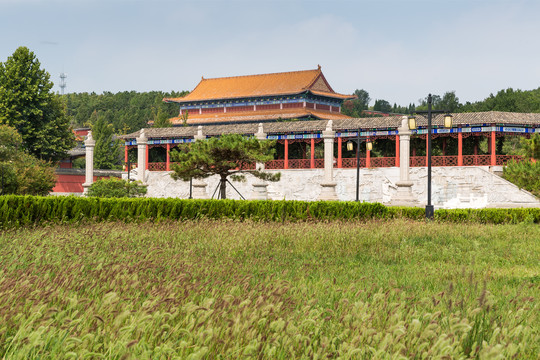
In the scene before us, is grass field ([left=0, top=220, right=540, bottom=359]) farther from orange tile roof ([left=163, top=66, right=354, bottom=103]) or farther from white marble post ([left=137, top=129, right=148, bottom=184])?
orange tile roof ([left=163, top=66, right=354, bottom=103])

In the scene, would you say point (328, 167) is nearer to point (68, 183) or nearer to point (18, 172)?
point (18, 172)

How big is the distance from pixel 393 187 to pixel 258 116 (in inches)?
785

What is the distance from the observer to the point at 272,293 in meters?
4.21

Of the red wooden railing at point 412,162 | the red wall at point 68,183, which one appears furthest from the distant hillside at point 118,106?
the red wooden railing at point 412,162

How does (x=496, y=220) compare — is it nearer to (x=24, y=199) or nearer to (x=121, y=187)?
(x=24, y=199)

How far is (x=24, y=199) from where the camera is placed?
12.6m

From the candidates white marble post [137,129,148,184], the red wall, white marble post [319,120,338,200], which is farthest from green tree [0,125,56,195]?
white marble post [319,120,338,200]

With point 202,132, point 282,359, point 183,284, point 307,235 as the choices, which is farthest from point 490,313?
→ point 202,132

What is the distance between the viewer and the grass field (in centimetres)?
299

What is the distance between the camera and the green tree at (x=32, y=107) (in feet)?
129

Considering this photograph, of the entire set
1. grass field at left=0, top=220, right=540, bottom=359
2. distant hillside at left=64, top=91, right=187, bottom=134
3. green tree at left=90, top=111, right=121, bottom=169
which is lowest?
grass field at left=0, top=220, right=540, bottom=359

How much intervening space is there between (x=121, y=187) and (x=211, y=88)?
89.9 ft

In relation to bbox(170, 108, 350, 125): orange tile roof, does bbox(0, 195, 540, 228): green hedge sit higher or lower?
lower

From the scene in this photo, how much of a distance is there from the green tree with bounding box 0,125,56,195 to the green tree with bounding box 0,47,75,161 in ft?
17.7
